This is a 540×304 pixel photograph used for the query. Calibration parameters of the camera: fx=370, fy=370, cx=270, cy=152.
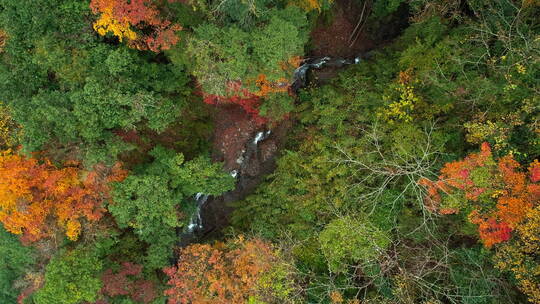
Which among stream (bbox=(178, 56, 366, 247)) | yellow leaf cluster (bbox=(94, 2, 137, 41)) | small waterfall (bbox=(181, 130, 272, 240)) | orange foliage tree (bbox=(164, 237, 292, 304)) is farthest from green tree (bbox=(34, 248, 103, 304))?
yellow leaf cluster (bbox=(94, 2, 137, 41))

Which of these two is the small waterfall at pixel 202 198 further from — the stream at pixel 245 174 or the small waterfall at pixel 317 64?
the small waterfall at pixel 317 64

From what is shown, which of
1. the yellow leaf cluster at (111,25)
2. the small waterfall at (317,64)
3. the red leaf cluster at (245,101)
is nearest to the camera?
the yellow leaf cluster at (111,25)

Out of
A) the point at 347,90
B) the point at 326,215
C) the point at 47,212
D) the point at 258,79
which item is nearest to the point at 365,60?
the point at 347,90

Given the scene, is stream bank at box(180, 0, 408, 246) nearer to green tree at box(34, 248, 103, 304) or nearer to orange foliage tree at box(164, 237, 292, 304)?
orange foliage tree at box(164, 237, 292, 304)

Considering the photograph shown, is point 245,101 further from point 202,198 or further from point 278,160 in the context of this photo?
point 202,198

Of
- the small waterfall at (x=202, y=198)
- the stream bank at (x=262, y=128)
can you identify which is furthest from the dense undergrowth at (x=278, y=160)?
the small waterfall at (x=202, y=198)

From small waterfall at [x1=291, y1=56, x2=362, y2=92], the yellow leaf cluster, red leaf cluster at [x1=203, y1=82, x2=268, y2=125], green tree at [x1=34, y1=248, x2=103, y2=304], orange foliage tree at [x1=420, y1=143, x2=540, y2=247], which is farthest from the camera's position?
small waterfall at [x1=291, y1=56, x2=362, y2=92]

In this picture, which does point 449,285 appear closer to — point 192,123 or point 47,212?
point 192,123
